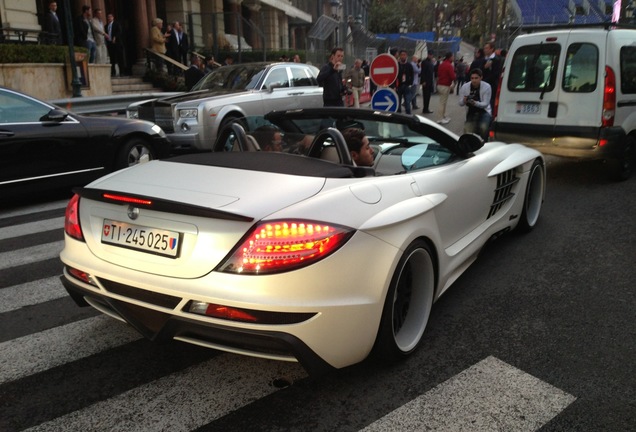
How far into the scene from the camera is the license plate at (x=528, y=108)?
831cm

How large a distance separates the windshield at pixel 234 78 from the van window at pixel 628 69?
6428 mm

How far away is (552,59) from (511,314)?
5440mm

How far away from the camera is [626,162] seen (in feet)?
26.9

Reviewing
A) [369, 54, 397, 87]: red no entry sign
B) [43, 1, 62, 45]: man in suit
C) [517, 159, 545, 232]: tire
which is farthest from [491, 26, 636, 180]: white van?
[43, 1, 62, 45]: man in suit

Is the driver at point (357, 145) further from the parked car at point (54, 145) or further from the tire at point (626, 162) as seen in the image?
the tire at point (626, 162)

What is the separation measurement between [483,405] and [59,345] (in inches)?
95.6

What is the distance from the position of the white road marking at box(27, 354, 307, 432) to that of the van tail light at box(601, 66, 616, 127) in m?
6.36

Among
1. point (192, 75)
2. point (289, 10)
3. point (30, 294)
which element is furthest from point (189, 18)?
point (30, 294)

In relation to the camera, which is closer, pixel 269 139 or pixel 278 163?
pixel 278 163

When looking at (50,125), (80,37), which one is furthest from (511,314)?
(80,37)

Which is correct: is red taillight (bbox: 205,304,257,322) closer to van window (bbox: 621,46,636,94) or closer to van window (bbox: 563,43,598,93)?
van window (bbox: 563,43,598,93)

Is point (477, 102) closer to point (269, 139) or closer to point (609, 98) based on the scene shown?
A: point (609, 98)

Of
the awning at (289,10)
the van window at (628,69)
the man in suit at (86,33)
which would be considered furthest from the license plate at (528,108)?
the awning at (289,10)

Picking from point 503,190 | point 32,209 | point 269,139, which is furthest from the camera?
point 32,209
